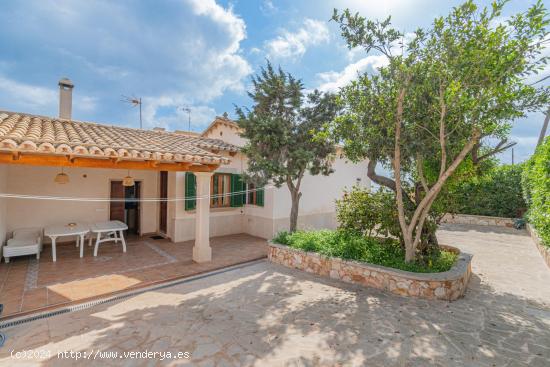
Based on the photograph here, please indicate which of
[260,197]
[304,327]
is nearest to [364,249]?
[304,327]

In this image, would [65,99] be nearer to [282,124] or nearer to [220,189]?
[220,189]

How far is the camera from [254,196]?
14.0 meters

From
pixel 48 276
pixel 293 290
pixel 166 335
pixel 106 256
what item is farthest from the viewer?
pixel 106 256

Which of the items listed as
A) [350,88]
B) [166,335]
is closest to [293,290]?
[166,335]

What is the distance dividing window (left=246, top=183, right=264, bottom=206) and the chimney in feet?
28.2

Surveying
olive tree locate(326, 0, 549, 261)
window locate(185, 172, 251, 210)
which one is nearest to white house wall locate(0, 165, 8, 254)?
window locate(185, 172, 251, 210)

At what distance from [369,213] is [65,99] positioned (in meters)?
13.1

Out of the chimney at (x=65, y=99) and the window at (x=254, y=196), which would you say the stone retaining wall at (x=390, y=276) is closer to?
the window at (x=254, y=196)

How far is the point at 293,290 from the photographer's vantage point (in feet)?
23.4

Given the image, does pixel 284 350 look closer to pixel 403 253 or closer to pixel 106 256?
pixel 403 253

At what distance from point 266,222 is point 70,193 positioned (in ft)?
29.0

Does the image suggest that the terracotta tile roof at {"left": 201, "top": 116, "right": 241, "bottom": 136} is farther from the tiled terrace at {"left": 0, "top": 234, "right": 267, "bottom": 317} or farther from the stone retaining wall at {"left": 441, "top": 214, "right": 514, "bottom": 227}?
the stone retaining wall at {"left": 441, "top": 214, "right": 514, "bottom": 227}

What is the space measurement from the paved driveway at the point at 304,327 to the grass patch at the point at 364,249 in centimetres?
88

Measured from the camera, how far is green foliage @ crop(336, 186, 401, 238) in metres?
8.49
